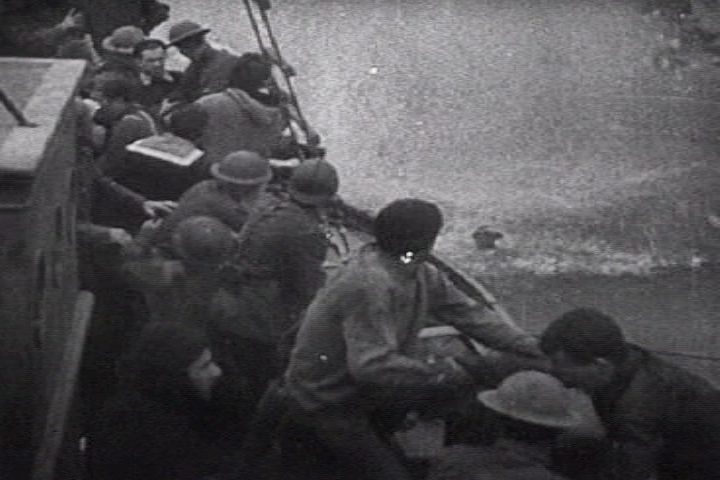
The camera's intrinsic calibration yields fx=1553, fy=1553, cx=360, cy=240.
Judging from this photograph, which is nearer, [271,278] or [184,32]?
[271,278]

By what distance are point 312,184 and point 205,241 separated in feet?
1.79

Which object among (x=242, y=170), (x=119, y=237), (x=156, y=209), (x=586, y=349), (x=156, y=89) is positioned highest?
(x=586, y=349)

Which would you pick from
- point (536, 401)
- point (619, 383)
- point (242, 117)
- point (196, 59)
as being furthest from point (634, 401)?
point (196, 59)

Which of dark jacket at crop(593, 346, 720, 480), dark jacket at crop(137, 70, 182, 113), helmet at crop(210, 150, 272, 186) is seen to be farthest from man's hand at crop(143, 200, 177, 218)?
dark jacket at crop(593, 346, 720, 480)

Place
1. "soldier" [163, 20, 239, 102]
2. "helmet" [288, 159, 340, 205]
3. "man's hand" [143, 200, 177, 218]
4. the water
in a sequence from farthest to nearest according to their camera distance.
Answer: the water < "soldier" [163, 20, 239, 102] < "man's hand" [143, 200, 177, 218] < "helmet" [288, 159, 340, 205]

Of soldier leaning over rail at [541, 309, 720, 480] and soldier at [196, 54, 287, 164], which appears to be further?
soldier at [196, 54, 287, 164]

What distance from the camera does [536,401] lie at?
4852 mm

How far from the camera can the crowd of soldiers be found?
5.24 m

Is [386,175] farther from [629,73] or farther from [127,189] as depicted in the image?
[127,189]

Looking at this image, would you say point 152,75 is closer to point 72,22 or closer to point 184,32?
point 184,32

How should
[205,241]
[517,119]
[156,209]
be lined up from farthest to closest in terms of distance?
[517,119], [156,209], [205,241]

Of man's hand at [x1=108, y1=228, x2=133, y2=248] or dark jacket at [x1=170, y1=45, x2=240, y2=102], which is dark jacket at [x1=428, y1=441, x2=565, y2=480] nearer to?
man's hand at [x1=108, y1=228, x2=133, y2=248]

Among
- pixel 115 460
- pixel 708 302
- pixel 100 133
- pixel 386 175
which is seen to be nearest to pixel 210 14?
pixel 386 175

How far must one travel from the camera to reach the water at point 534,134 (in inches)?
450
